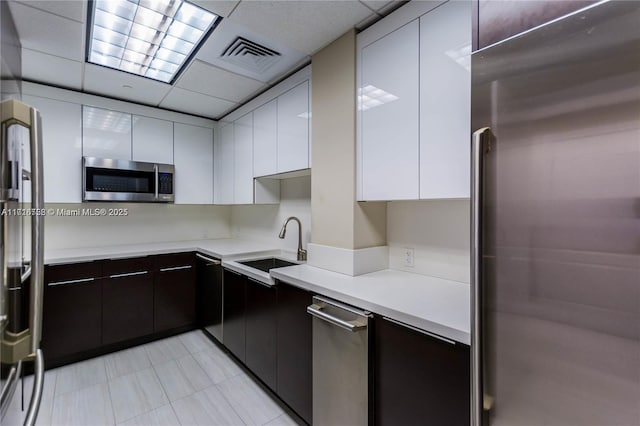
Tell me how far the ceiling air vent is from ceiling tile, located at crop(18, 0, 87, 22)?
777 mm

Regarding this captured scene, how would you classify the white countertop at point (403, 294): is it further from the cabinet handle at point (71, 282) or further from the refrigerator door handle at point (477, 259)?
the cabinet handle at point (71, 282)

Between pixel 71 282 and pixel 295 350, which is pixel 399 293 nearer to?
pixel 295 350

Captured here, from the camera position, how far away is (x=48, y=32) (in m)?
1.77

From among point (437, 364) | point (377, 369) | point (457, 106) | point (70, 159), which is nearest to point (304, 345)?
point (377, 369)

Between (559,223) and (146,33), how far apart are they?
7.76ft

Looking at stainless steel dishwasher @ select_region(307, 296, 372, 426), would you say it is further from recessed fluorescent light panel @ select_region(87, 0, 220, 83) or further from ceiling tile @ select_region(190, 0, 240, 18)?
recessed fluorescent light panel @ select_region(87, 0, 220, 83)

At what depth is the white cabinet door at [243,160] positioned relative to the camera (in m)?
2.88

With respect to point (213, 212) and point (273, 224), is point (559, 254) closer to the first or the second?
point (273, 224)

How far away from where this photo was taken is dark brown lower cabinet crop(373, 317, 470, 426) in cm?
101

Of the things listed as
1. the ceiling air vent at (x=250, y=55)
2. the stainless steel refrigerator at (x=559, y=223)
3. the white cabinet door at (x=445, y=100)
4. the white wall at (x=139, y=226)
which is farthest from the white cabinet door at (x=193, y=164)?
the stainless steel refrigerator at (x=559, y=223)

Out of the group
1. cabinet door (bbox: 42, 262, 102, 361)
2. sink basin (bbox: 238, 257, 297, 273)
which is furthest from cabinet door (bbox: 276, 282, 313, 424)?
cabinet door (bbox: 42, 262, 102, 361)

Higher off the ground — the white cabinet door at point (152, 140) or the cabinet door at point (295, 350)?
the white cabinet door at point (152, 140)

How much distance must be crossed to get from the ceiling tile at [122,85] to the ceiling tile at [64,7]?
2.11ft

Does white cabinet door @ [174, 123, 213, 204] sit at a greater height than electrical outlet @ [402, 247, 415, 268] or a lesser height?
greater
